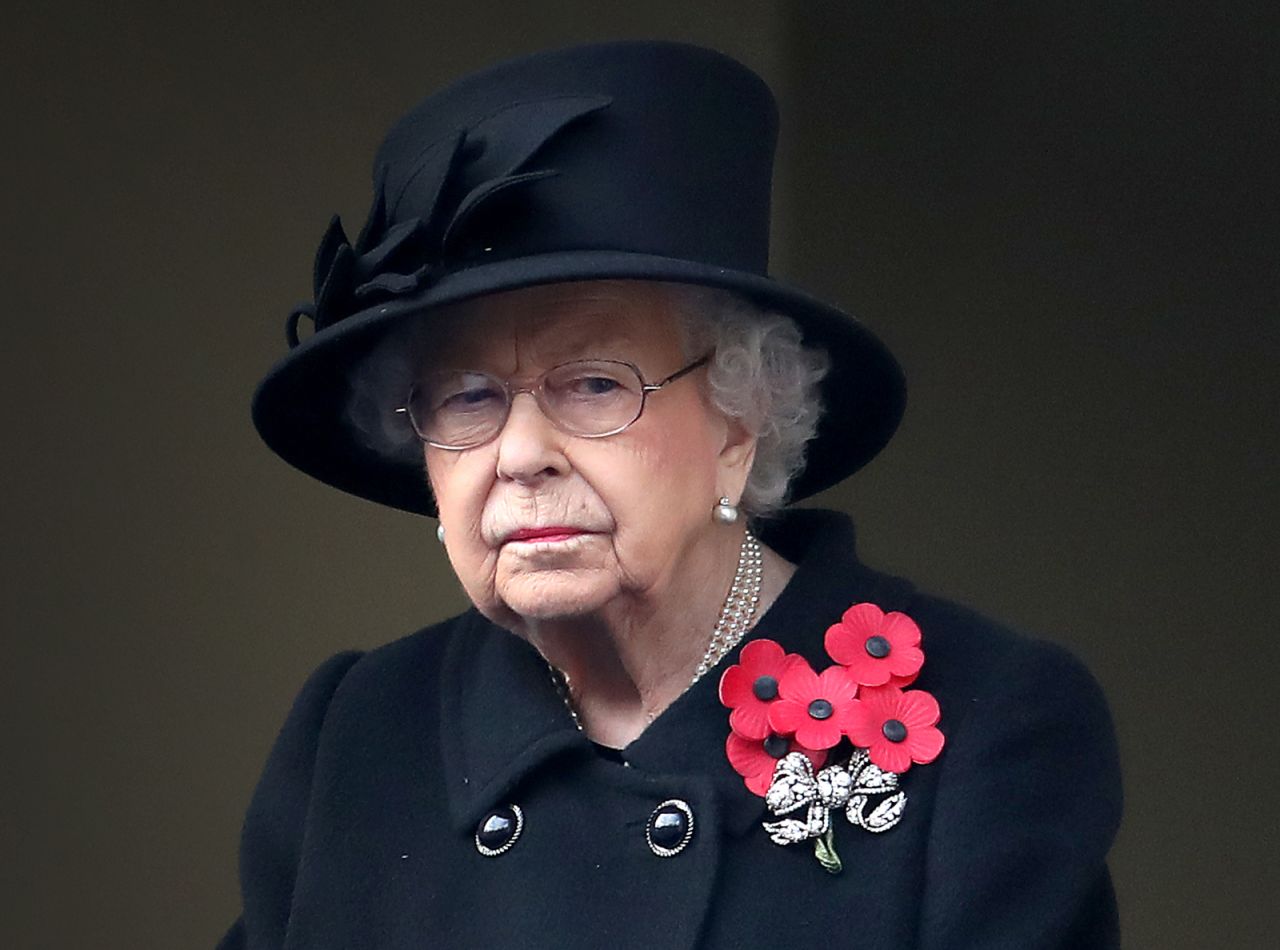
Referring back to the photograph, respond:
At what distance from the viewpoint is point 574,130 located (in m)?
1.77

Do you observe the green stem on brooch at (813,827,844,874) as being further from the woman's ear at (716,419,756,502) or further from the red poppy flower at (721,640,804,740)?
the woman's ear at (716,419,756,502)

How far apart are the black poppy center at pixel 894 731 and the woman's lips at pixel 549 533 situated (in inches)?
12.8

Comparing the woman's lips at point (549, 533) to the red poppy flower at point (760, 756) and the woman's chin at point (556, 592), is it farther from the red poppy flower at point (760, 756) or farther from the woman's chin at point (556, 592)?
the red poppy flower at point (760, 756)

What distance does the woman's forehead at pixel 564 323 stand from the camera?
1799mm

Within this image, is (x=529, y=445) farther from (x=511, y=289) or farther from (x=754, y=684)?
(x=754, y=684)

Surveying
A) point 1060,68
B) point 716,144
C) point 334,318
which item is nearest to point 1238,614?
point 1060,68

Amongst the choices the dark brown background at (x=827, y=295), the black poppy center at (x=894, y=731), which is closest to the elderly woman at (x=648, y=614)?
the black poppy center at (x=894, y=731)

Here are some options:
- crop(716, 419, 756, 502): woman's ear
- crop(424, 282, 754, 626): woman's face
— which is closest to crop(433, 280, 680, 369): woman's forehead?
crop(424, 282, 754, 626): woman's face

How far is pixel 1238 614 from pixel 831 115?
0.98 metres

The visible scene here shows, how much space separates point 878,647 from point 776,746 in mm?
132

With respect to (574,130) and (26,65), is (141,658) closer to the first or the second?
(26,65)

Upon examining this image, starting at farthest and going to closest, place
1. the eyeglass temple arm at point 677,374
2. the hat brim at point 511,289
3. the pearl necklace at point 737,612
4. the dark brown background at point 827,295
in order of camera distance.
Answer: the dark brown background at point 827,295 → the pearl necklace at point 737,612 → the eyeglass temple arm at point 677,374 → the hat brim at point 511,289

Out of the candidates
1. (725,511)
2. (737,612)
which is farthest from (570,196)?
(737,612)

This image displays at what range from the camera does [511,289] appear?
1.71 meters
